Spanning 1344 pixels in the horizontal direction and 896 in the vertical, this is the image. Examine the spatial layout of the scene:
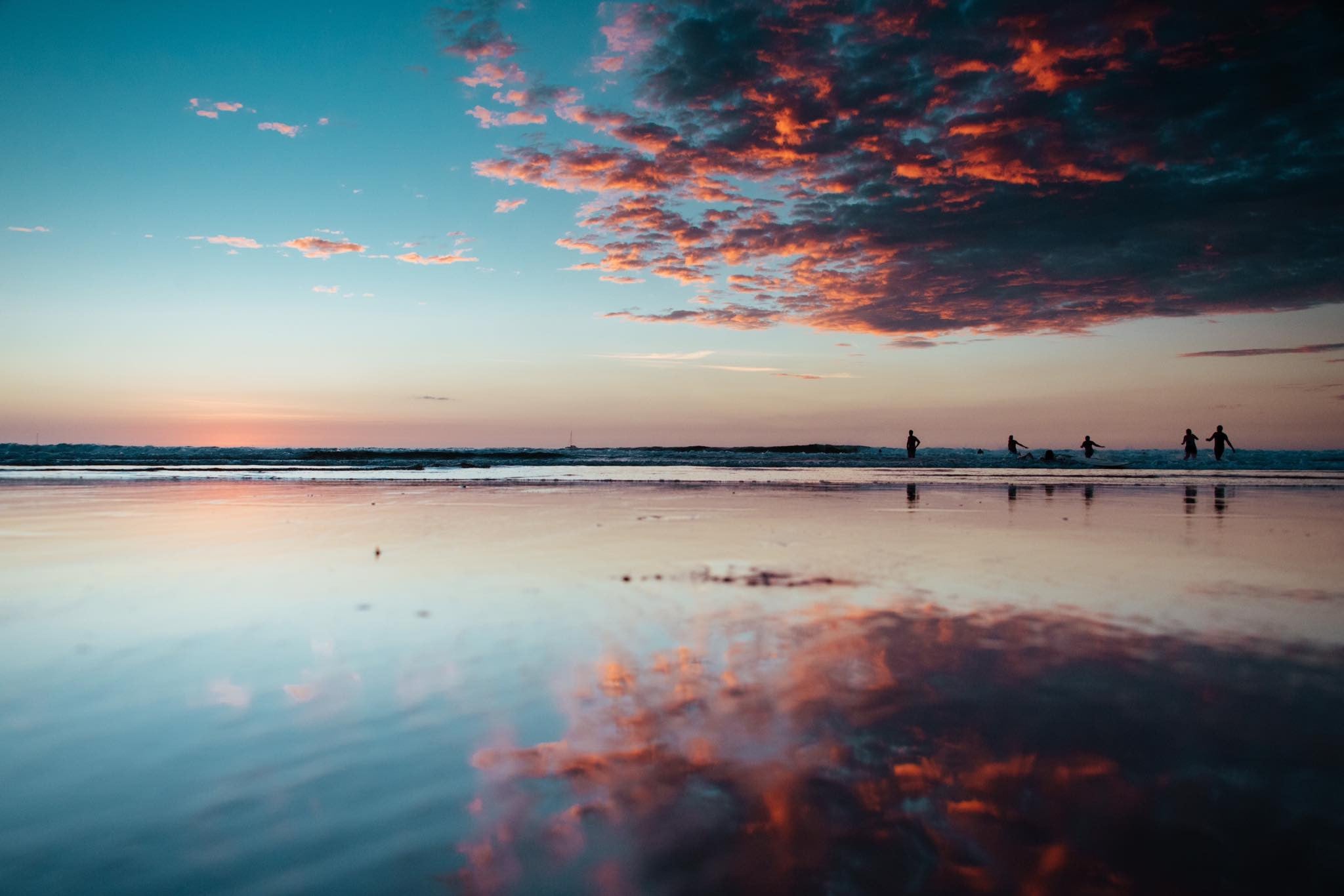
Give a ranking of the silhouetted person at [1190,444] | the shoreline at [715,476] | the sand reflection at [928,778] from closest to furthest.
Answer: the sand reflection at [928,778]
the shoreline at [715,476]
the silhouetted person at [1190,444]

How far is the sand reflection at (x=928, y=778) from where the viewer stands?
2.57 m

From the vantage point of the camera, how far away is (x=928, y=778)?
3.23m

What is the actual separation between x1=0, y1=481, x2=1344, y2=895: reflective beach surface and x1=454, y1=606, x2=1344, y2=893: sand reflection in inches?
0.6

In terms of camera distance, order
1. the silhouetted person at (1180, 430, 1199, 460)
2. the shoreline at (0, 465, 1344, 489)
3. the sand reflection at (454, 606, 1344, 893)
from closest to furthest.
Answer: the sand reflection at (454, 606, 1344, 893) → the shoreline at (0, 465, 1344, 489) → the silhouetted person at (1180, 430, 1199, 460)

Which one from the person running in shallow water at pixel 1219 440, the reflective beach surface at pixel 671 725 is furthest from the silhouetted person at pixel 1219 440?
the reflective beach surface at pixel 671 725

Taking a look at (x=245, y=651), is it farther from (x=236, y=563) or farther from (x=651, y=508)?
(x=651, y=508)

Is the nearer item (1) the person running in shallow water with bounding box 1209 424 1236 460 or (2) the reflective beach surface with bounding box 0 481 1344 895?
(2) the reflective beach surface with bounding box 0 481 1344 895

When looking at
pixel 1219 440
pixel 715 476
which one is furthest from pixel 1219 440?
pixel 715 476

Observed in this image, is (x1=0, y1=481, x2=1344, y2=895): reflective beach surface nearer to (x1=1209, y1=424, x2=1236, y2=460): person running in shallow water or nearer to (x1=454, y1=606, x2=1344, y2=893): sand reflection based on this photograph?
(x1=454, y1=606, x2=1344, y2=893): sand reflection

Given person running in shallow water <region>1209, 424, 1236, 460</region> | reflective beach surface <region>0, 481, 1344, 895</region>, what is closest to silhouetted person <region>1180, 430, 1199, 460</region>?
person running in shallow water <region>1209, 424, 1236, 460</region>

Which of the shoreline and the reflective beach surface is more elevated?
the shoreline

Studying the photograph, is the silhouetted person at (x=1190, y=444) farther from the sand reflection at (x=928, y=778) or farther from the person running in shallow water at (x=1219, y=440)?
the sand reflection at (x=928, y=778)

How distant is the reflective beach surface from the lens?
263 centimetres

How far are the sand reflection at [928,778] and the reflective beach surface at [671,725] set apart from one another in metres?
0.02
